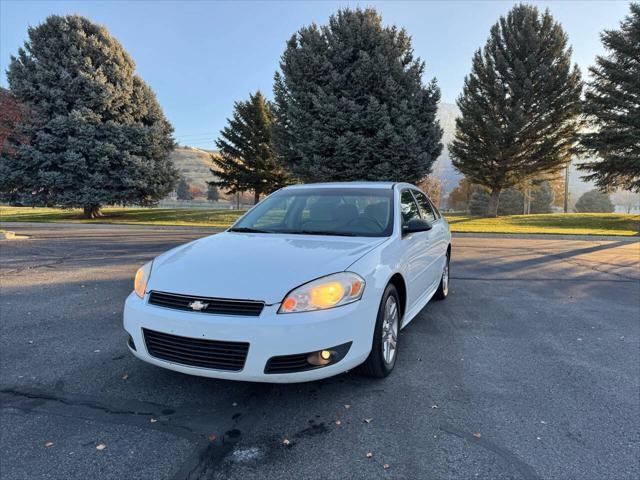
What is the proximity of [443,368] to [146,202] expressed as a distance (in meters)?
23.9

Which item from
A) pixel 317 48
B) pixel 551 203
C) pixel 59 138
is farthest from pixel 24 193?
pixel 551 203

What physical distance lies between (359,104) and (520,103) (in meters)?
14.5

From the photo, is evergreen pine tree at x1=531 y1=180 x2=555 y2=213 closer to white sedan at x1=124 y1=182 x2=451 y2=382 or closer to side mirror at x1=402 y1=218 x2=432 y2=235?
side mirror at x1=402 y1=218 x2=432 y2=235

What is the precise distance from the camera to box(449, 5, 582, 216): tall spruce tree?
90.7 ft

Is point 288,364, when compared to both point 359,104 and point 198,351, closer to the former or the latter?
point 198,351

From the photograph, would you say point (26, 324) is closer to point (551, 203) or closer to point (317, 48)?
point (317, 48)

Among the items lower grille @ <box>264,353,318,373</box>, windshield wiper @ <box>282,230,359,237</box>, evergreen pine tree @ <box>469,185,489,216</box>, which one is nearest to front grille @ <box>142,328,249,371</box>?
lower grille @ <box>264,353,318,373</box>

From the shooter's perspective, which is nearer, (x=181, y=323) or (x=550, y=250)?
(x=181, y=323)

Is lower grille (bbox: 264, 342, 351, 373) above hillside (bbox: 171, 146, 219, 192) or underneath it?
underneath

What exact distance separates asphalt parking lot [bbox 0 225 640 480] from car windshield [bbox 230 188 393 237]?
1251 millimetres

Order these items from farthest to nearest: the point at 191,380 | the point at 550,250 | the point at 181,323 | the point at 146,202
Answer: the point at 146,202
the point at 550,250
the point at 191,380
the point at 181,323

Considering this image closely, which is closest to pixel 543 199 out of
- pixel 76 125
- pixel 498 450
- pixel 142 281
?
pixel 76 125

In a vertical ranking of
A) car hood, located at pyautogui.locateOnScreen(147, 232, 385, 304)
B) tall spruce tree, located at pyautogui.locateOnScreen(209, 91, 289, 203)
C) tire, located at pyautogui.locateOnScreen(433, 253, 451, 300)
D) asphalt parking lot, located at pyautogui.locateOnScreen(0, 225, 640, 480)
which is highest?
tall spruce tree, located at pyautogui.locateOnScreen(209, 91, 289, 203)

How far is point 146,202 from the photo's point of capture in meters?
24.4
